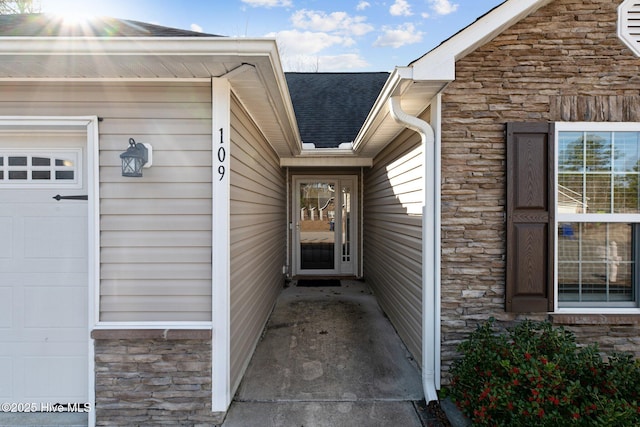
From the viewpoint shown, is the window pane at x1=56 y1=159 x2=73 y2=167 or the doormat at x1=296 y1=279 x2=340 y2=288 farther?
the doormat at x1=296 y1=279 x2=340 y2=288

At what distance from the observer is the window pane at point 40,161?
240 cm

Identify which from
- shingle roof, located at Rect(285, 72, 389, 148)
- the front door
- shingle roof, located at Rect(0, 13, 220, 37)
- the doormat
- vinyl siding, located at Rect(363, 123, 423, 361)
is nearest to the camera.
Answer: shingle roof, located at Rect(0, 13, 220, 37)

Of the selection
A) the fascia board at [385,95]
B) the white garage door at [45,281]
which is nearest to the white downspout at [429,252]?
the fascia board at [385,95]

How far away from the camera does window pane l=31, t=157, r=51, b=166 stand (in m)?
2.40

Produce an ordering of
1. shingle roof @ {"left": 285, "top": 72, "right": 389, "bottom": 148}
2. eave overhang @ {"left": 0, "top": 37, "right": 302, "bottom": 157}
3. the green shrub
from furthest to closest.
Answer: shingle roof @ {"left": 285, "top": 72, "right": 389, "bottom": 148}, eave overhang @ {"left": 0, "top": 37, "right": 302, "bottom": 157}, the green shrub

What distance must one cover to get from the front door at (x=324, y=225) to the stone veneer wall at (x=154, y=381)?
13.7ft

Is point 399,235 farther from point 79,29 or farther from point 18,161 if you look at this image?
point 18,161

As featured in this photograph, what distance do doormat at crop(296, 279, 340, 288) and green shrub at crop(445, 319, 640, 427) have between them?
11.5 feet

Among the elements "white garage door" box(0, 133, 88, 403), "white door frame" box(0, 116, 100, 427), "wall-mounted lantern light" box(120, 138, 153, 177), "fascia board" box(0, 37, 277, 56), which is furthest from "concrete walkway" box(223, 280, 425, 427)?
"fascia board" box(0, 37, 277, 56)

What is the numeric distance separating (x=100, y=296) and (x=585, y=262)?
3.81 m

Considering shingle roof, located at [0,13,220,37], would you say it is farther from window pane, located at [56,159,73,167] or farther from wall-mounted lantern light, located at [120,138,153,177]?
window pane, located at [56,159,73,167]

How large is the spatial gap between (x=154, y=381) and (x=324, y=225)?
4.61m

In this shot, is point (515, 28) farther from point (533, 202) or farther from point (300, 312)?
point (300, 312)

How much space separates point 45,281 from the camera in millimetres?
2418
